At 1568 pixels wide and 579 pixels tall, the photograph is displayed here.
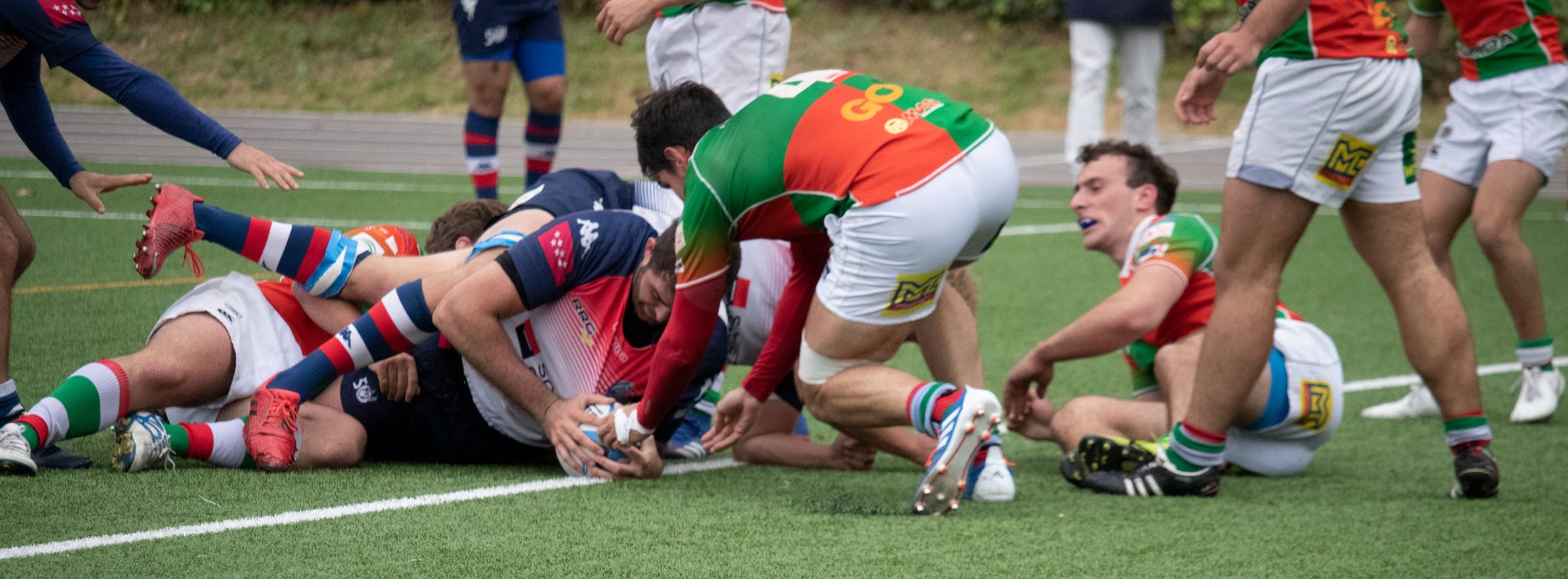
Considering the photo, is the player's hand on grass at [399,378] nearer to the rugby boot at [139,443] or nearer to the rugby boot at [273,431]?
the rugby boot at [273,431]

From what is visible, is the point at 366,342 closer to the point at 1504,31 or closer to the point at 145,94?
the point at 145,94

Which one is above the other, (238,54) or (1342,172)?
(1342,172)

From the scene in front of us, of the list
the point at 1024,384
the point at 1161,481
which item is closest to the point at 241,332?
the point at 1024,384

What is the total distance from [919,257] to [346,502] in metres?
1.27

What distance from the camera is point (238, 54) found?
479 inches

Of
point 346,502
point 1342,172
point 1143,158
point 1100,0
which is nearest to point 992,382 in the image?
point 1143,158

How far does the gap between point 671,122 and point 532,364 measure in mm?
669

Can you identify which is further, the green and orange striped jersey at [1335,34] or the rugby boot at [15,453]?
the green and orange striped jersey at [1335,34]

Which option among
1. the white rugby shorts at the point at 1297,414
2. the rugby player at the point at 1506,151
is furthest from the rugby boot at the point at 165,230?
the rugby player at the point at 1506,151

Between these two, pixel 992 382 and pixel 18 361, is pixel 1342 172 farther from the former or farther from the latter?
pixel 18 361

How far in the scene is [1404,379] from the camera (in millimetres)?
5156

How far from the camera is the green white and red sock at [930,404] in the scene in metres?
2.92

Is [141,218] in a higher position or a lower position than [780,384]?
lower

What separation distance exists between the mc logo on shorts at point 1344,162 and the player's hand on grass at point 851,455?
124 cm
